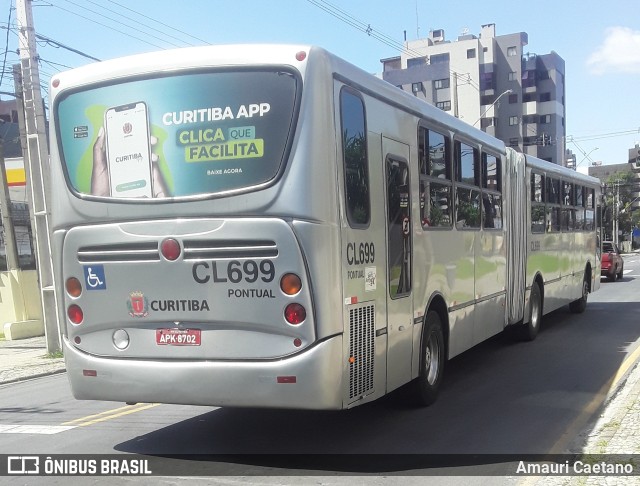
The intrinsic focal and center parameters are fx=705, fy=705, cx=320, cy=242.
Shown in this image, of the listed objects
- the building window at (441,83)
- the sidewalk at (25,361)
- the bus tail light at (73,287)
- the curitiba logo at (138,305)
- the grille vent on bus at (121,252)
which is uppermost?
the building window at (441,83)

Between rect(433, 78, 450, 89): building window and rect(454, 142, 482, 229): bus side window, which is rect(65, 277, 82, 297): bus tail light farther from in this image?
rect(433, 78, 450, 89): building window

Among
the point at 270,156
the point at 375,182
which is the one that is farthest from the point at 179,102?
the point at 375,182

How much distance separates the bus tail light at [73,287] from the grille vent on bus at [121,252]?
0.20 m

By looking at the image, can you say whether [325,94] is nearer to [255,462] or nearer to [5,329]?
[255,462]

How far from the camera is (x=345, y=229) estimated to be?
19.3 ft

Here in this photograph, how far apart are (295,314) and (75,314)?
213 cm

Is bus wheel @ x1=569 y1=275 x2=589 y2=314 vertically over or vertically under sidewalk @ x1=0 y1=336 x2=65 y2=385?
over

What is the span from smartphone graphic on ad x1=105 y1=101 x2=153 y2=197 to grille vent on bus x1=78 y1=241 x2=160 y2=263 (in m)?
0.43

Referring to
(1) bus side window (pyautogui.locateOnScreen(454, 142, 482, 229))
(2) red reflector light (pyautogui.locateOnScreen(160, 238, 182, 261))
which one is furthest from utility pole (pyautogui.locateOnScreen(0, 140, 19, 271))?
(2) red reflector light (pyautogui.locateOnScreen(160, 238, 182, 261))

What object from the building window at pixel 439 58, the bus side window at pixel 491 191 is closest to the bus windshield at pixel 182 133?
the bus side window at pixel 491 191

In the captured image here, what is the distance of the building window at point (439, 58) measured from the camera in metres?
81.7

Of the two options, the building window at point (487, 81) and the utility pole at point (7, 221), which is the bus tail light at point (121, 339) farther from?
the building window at point (487, 81)

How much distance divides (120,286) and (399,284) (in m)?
2.67

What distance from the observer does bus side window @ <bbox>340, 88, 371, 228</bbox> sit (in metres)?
5.99
